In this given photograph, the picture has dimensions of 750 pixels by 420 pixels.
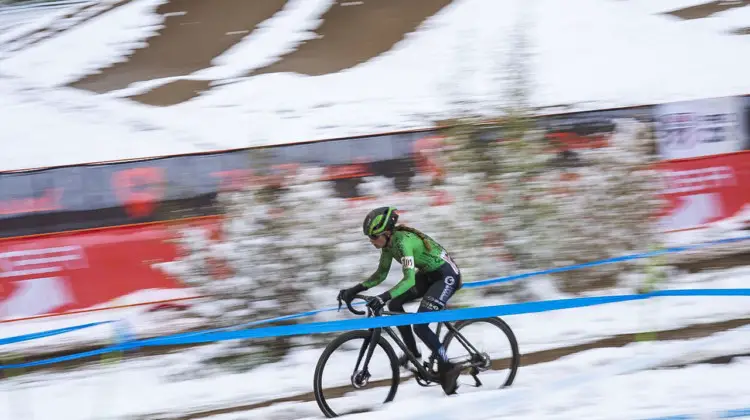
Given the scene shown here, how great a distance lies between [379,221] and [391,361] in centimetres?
110

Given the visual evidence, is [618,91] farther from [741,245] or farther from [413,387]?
[413,387]

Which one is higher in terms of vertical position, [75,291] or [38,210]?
[38,210]

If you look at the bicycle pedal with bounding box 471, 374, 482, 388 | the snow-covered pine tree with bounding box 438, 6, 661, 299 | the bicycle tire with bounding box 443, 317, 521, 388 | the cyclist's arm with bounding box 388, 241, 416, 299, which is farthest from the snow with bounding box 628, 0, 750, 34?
the cyclist's arm with bounding box 388, 241, 416, 299

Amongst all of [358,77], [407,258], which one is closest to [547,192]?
[407,258]

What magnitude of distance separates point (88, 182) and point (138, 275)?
4.56ft

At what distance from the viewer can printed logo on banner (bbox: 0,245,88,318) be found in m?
9.41

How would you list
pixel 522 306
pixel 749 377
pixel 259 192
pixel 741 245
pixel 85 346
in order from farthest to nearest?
pixel 741 245 < pixel 85 346 < pixel 259 192 < pixel 749 377 < pixel 522 306

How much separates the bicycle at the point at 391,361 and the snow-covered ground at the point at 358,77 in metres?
8.88

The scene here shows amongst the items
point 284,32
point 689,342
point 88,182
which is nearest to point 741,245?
point 689,342

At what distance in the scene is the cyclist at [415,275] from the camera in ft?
19.2

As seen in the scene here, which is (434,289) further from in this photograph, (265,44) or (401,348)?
(265,44)

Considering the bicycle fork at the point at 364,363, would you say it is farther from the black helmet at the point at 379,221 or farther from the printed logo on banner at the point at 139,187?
the printed logo on banner at the point at 139,187

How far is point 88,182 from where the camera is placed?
10.0 m

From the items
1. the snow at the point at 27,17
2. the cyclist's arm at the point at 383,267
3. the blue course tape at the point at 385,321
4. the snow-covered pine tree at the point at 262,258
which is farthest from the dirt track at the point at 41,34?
the blue course tape at the point at 385,321
